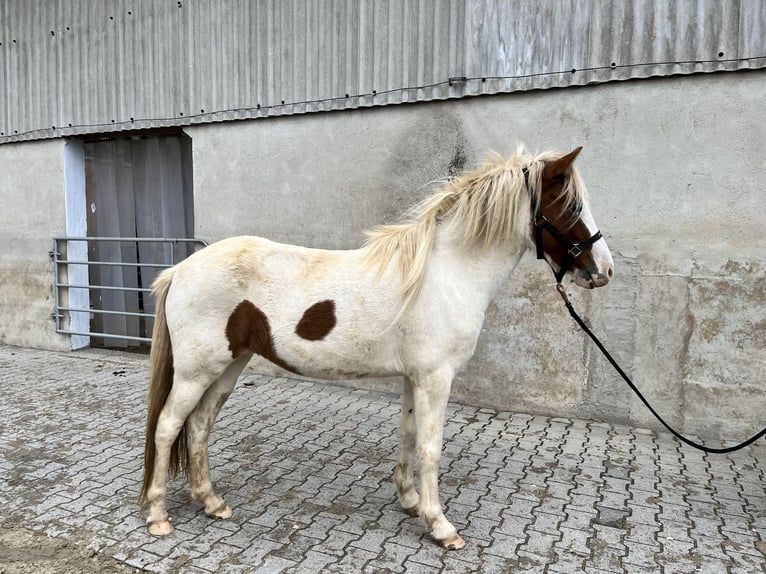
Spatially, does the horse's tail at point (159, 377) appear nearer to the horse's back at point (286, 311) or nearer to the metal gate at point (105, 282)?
the horse's back at point (286, 311)

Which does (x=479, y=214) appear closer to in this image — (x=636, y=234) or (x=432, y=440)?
(x=432, y=440)

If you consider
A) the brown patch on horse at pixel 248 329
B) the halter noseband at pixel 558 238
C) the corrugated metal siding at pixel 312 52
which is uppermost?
the corrugated metal siding at pixel 312 52

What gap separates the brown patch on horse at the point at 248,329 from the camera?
279 centimetres

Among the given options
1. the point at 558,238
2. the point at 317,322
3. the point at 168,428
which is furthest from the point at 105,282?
the point at 558,238

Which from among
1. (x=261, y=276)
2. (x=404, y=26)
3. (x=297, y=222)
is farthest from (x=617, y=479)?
(x=404, y=26)

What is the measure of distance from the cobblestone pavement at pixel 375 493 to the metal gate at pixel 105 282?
2312 millimetres

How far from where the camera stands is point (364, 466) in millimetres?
3746

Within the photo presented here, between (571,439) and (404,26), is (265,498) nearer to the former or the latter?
(571,439)

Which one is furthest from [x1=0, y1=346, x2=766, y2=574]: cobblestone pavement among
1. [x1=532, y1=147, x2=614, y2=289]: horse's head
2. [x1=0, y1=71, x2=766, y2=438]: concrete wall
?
[x1=532, y1=147, x2=614, y2=289]: horse's head

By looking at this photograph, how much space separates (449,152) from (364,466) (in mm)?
2898

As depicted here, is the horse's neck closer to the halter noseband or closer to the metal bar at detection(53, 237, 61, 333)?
the halter noseband

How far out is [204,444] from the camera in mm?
3031

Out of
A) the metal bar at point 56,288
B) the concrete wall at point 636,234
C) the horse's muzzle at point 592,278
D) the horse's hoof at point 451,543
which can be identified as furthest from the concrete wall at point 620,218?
the metal bar at point 56,288

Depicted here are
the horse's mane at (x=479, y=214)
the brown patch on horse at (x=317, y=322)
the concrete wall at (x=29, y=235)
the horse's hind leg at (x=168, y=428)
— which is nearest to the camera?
the horse's mane at (x=479, y=214)
